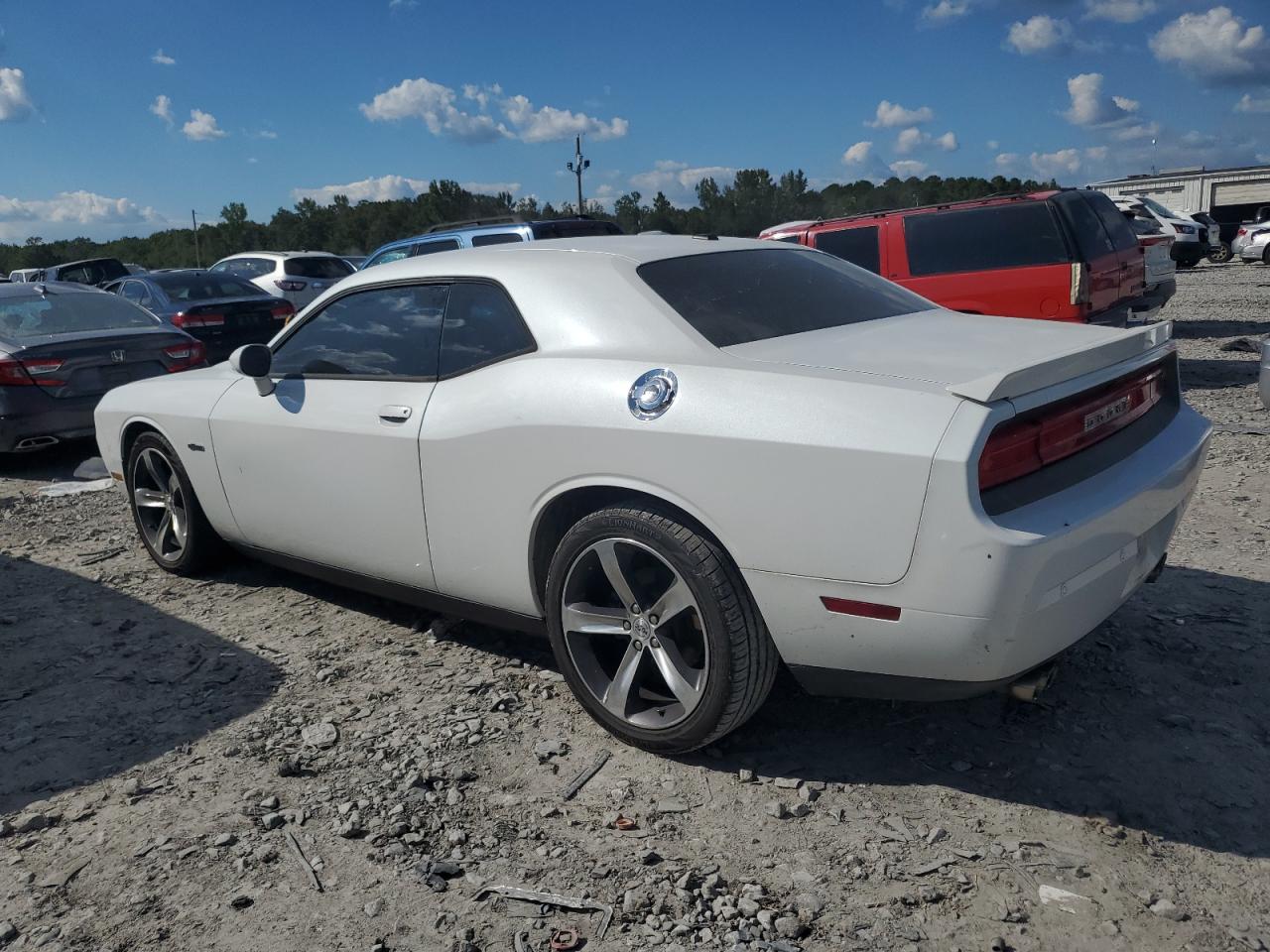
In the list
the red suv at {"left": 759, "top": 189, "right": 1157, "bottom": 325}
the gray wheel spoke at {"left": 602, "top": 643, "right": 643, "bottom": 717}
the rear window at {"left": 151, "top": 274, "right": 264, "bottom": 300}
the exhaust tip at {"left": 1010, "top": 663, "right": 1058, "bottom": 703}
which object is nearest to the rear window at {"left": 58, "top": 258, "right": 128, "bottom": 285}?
the rear window at {"left": 151, "top": 274, "right": 264, "bottom": 300}

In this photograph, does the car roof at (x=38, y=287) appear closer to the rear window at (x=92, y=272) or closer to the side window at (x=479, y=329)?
the side window at (x=479, y=329)

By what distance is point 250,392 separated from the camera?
172 inches

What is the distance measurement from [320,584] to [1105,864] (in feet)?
11.8

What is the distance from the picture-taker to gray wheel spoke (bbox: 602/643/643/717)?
315 cm

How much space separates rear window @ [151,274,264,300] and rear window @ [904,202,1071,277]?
7957mm

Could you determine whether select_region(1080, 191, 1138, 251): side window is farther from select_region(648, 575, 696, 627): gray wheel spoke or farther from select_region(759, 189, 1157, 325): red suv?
select_region(648, 575, 696, 627): gray wheel spoke

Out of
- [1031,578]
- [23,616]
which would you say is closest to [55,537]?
[23,616]

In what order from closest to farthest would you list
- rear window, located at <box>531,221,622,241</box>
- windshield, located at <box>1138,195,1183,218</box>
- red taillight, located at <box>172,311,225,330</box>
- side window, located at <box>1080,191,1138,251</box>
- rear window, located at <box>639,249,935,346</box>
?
rear window, located at <box>639,249,935,346</box>, side window, located at <box>1080,191,1138,251</box>, rear window, located at <box>531,221,622,241</box>, red taillight, located at <box>172,311,225,330</box>, windshield, located at <box>1138,195,1183,218</box>

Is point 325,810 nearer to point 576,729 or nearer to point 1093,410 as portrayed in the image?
point 576,729

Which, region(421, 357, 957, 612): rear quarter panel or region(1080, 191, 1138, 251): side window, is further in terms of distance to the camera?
region(1080, 191, 1138, 251): side window

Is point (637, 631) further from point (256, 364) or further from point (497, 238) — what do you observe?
point (497, 238)

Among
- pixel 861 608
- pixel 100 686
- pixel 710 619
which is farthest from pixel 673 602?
pixel 100 686

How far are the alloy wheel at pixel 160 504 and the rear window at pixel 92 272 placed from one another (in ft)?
67.2

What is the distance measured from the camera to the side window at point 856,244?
1038 centimetres
